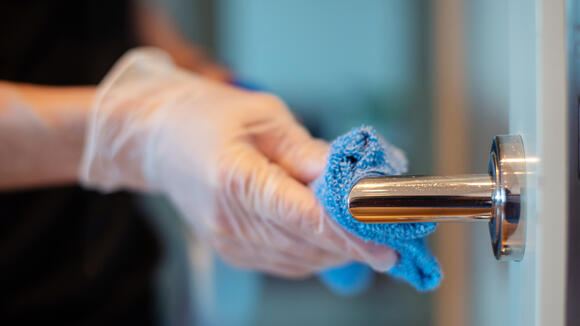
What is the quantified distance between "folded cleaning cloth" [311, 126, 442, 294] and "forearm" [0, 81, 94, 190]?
355 millimetres

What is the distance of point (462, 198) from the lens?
0.25 meters

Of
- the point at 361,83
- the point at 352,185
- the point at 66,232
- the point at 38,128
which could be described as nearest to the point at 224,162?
the point at 352,185

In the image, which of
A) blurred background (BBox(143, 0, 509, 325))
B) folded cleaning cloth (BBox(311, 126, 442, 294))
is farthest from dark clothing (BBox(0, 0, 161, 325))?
folded cleaning cloth (BBox(311, 126, 442, 294))

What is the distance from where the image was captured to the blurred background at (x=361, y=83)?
109 cm

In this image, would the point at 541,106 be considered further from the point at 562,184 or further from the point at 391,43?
the point at 391,43

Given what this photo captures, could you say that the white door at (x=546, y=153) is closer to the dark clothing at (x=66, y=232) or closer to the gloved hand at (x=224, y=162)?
the gloved hand at (x=224, y=162)

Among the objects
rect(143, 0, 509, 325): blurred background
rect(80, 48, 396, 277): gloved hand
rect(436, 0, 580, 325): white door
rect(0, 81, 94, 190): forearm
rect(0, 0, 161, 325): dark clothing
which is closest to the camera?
rect(436, 0, 580, 325): white door

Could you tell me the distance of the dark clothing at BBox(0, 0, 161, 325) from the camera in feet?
2.19

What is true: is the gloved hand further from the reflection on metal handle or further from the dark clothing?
the dark clothing

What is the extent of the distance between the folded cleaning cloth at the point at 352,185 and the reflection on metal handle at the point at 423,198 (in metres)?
0.02

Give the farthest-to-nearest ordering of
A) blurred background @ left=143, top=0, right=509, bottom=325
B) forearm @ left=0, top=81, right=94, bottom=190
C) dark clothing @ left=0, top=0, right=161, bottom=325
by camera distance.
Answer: blurred background @ left=143, top=0, right=509, bottom=325 < dark clothing @ left=0, top=0, right=161, bottom=325 < forearm @ left=0, top=81, right=94, bottom=190

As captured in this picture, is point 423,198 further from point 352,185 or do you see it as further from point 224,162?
point 224,162

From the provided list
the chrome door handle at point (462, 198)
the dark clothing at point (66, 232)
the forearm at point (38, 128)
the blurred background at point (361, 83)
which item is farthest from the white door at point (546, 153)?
the blurred background at point (361, 83)

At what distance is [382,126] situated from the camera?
1303 millimetres
